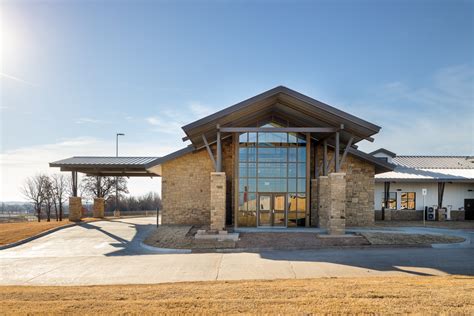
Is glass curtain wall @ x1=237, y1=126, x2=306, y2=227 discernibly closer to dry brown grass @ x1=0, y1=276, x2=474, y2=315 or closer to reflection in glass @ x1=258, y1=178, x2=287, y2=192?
reflection in glass @ x1=258, y1=178, x2=287, y2=192

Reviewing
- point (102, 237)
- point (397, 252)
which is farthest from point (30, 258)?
point (397, 252)

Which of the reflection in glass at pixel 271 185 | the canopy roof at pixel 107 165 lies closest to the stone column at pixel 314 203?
the reflection in glass at pixel 271 185

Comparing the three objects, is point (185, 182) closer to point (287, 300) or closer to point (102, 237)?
point (102, 237)

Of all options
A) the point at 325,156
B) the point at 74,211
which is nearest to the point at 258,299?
the point at 325,156

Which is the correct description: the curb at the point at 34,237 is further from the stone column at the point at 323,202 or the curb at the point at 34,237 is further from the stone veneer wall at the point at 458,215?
the stone veneer wall at the point at 458,215

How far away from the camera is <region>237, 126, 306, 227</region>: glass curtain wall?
19125mm

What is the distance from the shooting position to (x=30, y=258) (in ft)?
44.8

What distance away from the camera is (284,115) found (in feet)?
61.9

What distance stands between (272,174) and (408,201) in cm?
1276

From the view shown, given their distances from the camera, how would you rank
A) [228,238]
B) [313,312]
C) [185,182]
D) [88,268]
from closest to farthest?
[313,312] → [88,268] → [228,238] → [185,182]

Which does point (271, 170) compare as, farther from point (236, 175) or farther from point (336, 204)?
point (336, 204)

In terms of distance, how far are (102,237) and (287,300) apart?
14.5 m

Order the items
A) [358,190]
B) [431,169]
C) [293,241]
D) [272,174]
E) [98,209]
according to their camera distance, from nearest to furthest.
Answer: [293,241], [272,174], [358,190], [431,169], [98,209]

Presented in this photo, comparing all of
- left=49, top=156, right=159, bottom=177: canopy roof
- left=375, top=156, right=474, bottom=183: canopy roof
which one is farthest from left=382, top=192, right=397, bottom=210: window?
left=49, top=156, right=159, bottom=177: canopy roof
